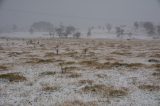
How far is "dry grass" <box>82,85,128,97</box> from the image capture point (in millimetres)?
16047

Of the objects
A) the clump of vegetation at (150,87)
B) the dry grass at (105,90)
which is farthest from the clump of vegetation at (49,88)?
the clump of vegetation at (150,87)

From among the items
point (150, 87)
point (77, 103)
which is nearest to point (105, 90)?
point (77, 103)

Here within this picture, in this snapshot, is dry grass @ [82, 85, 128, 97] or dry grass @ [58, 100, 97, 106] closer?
dry grass @ [58, 100, 97, 106]

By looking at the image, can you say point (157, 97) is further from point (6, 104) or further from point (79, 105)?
point (6, 104)

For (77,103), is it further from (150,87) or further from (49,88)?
(150,87)

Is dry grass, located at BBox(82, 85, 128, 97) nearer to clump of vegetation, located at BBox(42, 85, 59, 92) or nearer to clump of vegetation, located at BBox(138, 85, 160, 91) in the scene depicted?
clump of vegetation, located at BBox(138, 85, 160, 91)

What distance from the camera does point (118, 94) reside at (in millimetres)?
16000

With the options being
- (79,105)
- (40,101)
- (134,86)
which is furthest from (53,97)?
(134,86)

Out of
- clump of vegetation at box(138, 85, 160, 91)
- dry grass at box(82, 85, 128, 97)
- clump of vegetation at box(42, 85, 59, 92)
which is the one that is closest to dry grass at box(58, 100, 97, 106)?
dry grass at box(82, 85, 128, 97)

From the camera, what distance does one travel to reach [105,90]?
17.1 metres

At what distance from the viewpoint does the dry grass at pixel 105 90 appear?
632 inches

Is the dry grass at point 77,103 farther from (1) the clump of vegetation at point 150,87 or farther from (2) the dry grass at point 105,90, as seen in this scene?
(1) the clump of vegetation at point 150,87

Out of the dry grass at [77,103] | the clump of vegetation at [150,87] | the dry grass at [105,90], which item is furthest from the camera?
the clump of vegetation at [150,87]

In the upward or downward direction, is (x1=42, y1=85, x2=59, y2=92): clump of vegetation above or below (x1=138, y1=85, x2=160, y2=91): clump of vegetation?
above
